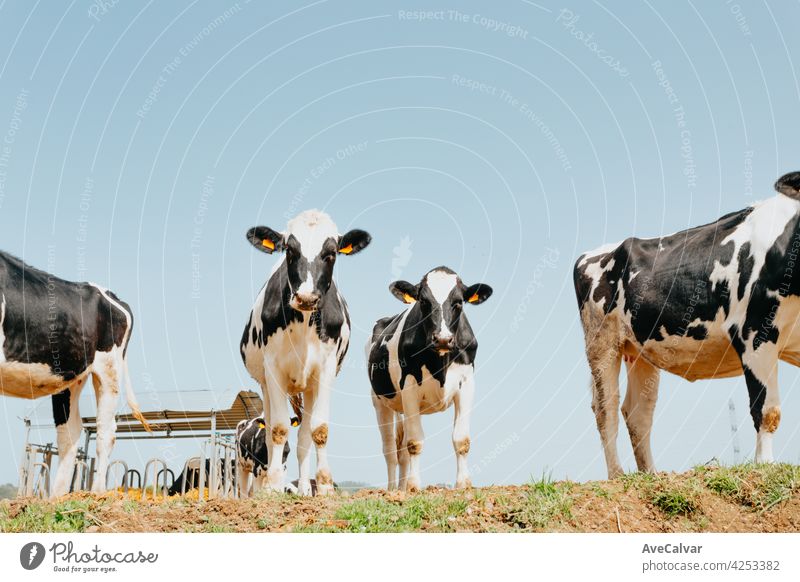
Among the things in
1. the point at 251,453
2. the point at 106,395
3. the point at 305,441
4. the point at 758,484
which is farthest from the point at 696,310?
the point at 251,453

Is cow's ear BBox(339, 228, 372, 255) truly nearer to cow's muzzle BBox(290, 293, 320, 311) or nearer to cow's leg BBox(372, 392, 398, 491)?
cow's muzzle BBox(290, 293, 320, 311)

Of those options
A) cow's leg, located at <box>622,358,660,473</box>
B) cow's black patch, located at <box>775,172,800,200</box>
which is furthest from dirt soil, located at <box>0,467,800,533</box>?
cow's leg, located at <box>622,358,660,473</box>

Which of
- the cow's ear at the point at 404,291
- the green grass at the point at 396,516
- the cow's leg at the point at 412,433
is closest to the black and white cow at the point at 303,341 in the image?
the cow's leg at the point at 412,433

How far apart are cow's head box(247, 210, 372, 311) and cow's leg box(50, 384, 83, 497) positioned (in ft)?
13.3

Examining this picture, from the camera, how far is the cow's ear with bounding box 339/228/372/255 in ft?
36.9

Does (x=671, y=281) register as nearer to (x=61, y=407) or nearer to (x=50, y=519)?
(x=50, y=519)

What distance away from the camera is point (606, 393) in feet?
39.9

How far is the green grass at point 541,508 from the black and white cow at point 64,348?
685cm

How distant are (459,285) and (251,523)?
5965mm

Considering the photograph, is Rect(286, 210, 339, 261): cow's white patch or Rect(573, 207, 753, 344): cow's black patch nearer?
Rect(286, 210, 339, 261): cow's white patch

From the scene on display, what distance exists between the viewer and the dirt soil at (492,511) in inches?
274

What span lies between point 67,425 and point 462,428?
19.6 ft
